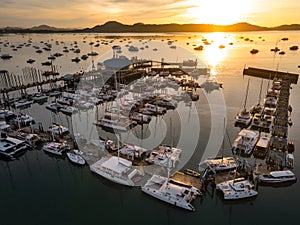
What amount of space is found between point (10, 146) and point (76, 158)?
364 inches

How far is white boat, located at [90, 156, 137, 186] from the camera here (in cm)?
2256

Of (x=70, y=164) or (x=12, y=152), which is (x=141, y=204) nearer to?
(x=70, y=164)

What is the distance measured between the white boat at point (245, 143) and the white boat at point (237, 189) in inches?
269

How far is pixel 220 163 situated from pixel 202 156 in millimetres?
3293

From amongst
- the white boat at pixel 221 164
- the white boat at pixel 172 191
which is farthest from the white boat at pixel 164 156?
the white boat at pixel 221 164

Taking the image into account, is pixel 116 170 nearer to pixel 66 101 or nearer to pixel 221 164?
pixel 221 164

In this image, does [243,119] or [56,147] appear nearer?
[56,147]

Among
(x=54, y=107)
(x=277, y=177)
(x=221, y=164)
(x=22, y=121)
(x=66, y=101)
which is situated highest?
(x=66, y=101)

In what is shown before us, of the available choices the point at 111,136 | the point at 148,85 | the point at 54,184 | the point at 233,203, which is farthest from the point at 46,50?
the point at 233,203

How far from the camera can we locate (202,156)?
27266mm

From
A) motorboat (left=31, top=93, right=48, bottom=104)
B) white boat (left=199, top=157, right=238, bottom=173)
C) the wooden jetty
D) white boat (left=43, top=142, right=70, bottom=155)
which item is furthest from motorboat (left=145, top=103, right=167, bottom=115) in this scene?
the wooden jetty

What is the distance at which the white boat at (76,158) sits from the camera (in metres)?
25.8

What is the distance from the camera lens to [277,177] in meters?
22.3

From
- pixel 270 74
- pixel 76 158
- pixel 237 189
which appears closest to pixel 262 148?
pixel 237 189
